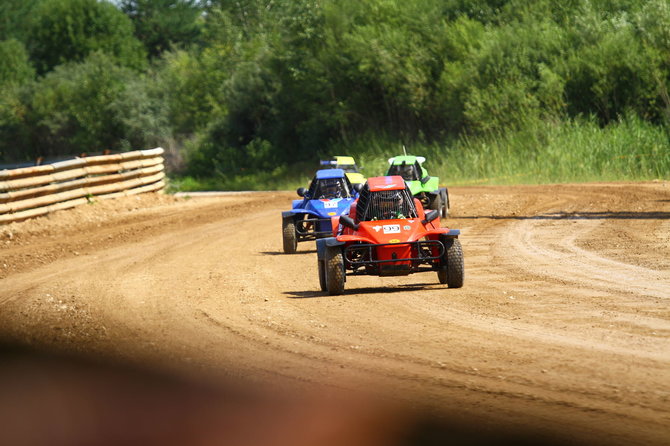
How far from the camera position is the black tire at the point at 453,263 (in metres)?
11.8

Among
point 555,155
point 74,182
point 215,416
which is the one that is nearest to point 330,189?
point 74,182

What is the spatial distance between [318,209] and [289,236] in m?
0.73

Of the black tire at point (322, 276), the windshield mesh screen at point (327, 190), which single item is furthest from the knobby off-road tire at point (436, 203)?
the black tire at point (322, 276)

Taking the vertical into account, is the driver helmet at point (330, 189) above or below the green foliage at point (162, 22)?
below

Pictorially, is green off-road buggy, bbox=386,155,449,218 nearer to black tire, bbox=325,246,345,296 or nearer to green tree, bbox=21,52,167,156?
black tire, bbox=325,246,345,296

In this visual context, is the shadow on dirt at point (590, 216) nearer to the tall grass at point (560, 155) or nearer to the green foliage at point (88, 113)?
the tall grass at point (560, 155)

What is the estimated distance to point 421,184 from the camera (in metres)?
20.8

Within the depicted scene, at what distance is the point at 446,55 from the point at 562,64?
24.4ft

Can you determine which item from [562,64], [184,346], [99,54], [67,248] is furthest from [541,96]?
[99,54]

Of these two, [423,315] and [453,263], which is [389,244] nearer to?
[453,263]

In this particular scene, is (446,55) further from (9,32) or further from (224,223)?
(9,32)

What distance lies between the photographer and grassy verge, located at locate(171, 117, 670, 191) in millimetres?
30469

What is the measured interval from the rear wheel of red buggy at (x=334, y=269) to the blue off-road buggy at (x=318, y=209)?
529 cm

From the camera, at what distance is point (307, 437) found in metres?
5.97
